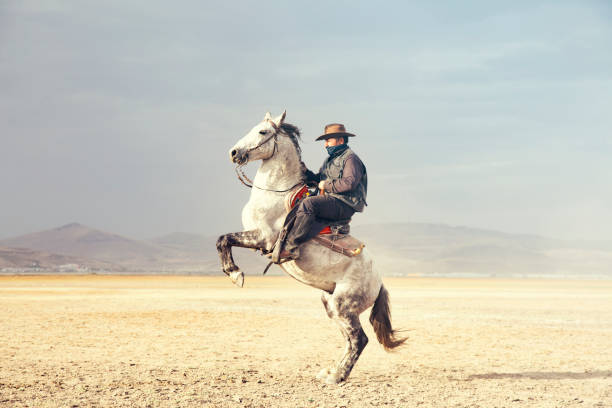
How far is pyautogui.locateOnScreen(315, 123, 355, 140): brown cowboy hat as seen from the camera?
318 inches

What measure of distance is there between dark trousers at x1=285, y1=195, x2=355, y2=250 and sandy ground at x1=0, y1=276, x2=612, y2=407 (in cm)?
206

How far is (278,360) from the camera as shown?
37.0 ft

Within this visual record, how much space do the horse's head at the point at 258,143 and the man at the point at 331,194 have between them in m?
0.68

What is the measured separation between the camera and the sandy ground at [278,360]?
8.09 metres

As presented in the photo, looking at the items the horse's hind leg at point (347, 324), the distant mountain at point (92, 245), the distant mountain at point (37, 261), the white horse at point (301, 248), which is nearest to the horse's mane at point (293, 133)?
the white horse at point (301, 248)

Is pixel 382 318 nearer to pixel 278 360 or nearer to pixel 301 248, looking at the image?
pixel 301 248

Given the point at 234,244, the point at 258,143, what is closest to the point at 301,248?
the point at 234,244

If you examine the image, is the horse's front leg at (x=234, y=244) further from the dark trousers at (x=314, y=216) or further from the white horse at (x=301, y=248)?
the dark trousers at (x=314, y=216)

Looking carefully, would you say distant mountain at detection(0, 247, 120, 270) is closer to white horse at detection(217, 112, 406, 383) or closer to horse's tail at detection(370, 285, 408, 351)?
horse's tail at detection(370, 285, 408, 351)

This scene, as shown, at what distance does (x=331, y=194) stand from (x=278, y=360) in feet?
15.4

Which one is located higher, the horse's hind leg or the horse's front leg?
the horse's front leg

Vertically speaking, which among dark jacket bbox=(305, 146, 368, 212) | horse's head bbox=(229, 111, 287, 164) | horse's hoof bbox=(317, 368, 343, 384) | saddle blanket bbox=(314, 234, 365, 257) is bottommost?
horse's hoof bbox=(317, 368, 343, 384)

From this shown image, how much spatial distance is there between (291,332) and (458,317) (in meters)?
7.06

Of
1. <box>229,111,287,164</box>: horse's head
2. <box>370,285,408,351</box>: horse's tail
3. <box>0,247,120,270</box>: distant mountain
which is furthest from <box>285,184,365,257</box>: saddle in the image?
<box>0,247,120,270</box>: distant mountain
